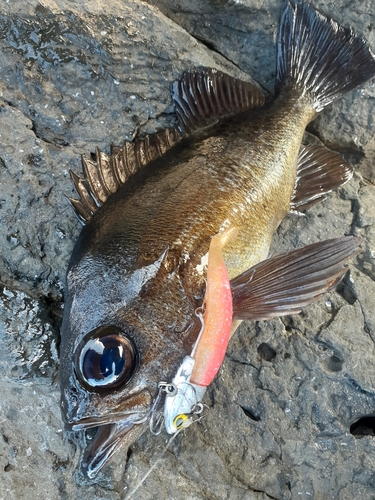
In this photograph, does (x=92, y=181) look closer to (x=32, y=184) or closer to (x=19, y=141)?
(x=32, y=184)

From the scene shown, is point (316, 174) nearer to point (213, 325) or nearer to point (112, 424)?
point (213, 325)

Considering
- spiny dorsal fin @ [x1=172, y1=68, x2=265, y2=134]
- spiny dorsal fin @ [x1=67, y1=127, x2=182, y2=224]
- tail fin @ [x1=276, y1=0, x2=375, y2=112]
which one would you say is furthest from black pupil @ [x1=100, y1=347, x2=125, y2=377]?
tail fin @ [x1=276, y1=0, x2=375, y2=112]

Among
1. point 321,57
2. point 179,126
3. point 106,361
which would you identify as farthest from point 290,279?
point 321,57

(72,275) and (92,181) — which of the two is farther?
(92,181)

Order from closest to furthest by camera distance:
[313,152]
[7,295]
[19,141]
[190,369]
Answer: [190,369], [7,295], [19,141], [313,152]

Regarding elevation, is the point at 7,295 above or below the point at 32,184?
below

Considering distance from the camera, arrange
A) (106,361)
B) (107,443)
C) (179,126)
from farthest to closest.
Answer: (179,126)
(107,443)
(106,361)

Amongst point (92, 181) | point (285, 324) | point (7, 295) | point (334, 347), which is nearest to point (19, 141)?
point (92, 181)

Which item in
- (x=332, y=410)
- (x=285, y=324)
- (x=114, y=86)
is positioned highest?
(x=114, y=86)
